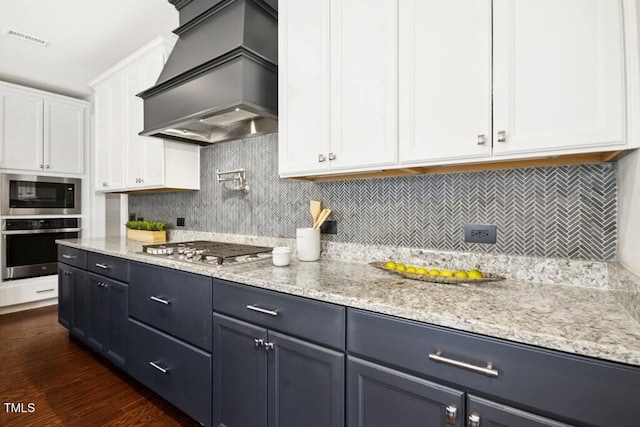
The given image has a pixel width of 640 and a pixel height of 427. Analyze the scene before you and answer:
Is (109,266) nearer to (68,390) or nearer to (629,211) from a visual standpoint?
(68,390)

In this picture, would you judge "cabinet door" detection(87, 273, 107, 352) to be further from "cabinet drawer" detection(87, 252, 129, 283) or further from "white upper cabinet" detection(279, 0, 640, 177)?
"white upper cabinet" detection(279, 0, 640, 177)

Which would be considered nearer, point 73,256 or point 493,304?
point 493,304

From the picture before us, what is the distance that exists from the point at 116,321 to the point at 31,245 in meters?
2.47

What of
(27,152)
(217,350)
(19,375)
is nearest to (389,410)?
(217,350)

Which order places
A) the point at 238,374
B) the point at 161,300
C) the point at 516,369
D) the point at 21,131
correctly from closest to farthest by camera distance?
the point at 516,369, the point at 238,374, the point at 161,300, the point at 21,131

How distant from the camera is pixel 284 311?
4.02ft

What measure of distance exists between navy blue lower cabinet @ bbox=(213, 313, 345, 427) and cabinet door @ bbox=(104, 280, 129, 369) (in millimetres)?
977

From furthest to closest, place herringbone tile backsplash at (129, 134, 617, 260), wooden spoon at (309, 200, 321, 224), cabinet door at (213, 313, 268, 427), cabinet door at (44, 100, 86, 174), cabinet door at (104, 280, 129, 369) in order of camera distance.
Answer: cabinet door at (44, 100, 86, 174) < cabinet door at (104, 280, 129, 369) < wooden spoon at (309, 200, 321, 224) < cabinet door at (213, 313, 268, 427) < herringbone tile backsplash at (129, 134, 617, 260)

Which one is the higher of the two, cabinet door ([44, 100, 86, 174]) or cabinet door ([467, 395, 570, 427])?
cabinet door ([44, 100, 86, 174])

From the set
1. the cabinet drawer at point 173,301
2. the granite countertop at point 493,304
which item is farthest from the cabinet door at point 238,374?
the granite countertop at point 493,304

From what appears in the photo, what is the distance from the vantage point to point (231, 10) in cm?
187

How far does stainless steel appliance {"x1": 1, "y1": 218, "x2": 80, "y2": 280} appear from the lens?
3.43 m

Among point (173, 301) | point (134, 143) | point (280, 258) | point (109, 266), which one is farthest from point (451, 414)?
point (134, 143)

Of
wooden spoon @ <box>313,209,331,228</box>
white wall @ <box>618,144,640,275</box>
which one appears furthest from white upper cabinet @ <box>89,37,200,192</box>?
white wall @ <box>618,144,640,275</box>
